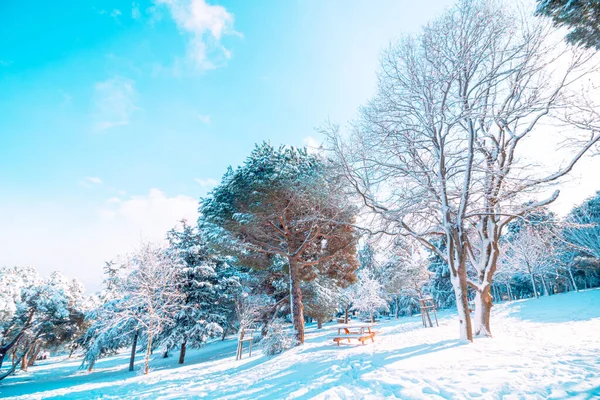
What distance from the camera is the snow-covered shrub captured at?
11336mm

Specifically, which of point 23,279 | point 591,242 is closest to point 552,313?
point 591,242

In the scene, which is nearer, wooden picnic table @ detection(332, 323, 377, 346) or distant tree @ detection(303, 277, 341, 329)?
wooden picnic table @ detection(332, 323, 377, 346)

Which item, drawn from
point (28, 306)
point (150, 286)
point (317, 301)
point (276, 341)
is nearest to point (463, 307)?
point (276, 341)

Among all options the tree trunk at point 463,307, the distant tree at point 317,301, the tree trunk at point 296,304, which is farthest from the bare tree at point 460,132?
the distant tree at point 317,301

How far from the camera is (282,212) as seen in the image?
12391mm

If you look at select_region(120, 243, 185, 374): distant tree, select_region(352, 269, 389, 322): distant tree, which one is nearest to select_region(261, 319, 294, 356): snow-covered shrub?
select_region(120, 243, 185, 374): distant tree

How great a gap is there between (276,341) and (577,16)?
13614 mm

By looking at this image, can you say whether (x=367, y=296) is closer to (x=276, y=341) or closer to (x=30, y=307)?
(x=276, y=341)

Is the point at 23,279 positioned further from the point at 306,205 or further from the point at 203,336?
the point at 306,205

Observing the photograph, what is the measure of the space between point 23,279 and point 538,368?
29.9m

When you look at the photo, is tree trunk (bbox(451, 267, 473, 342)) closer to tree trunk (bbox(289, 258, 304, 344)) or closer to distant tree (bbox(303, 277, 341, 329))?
tree trunk (bbox(289, 258, 304, 344))

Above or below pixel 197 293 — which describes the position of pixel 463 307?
below

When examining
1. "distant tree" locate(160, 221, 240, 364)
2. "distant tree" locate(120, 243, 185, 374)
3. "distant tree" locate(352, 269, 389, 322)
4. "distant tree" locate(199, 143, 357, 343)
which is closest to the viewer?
"distant tree" locate(199, 143, 357, 343)

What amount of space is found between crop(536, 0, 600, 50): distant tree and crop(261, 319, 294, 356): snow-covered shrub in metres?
13.3
